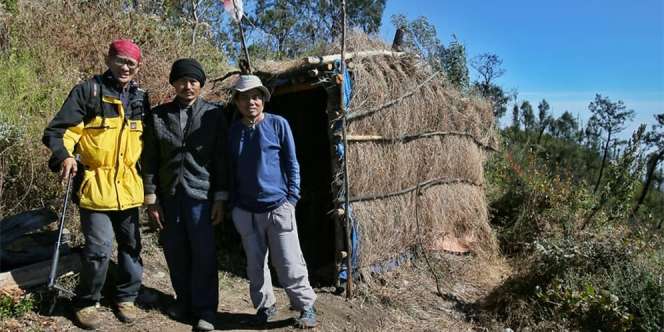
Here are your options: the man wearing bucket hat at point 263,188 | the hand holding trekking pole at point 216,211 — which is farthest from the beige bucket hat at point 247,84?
the hand holding trekking pole at point 216,211

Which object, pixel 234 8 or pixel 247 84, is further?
pixel 234 8

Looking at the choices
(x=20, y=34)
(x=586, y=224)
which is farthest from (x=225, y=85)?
(x=586, y=224)

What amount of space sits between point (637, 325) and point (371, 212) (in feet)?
8.24

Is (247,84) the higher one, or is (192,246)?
(247,84)

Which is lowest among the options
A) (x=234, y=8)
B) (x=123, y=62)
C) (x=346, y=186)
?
(x=346, y=186)

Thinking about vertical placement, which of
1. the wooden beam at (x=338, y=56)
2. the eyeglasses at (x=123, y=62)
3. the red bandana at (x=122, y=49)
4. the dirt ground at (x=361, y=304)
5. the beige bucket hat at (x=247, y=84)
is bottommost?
the dirt ground at (x=361, y=304)

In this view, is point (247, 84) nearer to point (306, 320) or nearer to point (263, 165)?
point (263, 165)

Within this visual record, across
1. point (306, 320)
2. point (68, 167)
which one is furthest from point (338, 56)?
point (68, 167)

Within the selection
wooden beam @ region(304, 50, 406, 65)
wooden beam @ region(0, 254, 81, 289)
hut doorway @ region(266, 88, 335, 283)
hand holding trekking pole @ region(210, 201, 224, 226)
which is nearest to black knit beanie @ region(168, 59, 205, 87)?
hand holding trekking pole @ region(210, 201, 224, 226)

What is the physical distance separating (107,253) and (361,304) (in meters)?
2.36

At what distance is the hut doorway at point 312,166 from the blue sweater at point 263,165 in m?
2.50

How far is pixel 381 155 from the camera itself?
5.38m

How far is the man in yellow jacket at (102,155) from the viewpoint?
10.8ft

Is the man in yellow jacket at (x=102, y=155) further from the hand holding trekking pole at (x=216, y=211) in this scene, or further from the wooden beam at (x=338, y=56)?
the wooden beam at (x=338, y=56)
